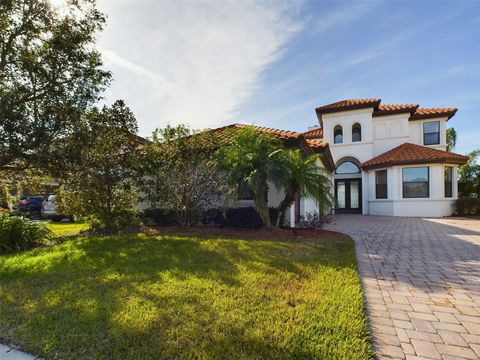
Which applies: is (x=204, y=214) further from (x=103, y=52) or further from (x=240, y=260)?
(x=103, y=52)

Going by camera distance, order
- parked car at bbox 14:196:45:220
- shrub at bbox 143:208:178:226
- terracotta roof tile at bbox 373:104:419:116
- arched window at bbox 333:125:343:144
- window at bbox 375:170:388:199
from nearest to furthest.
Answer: shrub at bbox 143:208:178:226 → parked car at bbox 14:196:45:220 → window at bbox 375:170:388:199 → terracotta roof tile at bbox 373:104:419:116 → arched window at bbox 333:125:343:144

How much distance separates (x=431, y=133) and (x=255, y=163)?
18.9 meters

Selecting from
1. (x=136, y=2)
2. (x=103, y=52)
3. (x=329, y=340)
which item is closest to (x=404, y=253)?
(x=329, y=340)

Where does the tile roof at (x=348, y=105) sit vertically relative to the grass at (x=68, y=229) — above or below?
above

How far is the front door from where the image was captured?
67.2 feet

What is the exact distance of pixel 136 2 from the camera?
328 inches

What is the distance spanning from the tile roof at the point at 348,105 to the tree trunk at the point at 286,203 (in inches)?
529

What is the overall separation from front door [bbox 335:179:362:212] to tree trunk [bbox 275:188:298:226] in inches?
493

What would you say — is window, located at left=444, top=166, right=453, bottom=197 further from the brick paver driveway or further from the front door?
the brick paver driveway

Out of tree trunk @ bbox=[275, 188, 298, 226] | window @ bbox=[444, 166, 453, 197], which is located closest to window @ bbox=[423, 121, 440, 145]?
window @ bbox=[444, 166, 453, 197]

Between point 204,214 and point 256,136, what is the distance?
3.78m

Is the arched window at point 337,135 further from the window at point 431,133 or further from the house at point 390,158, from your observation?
the window at point 431,133

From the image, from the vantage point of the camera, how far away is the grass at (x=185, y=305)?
258cm

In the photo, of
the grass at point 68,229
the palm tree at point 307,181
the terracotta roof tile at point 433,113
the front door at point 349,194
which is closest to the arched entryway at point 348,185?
the front door at point 349,194
